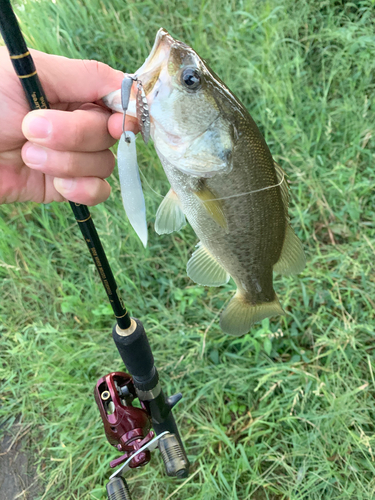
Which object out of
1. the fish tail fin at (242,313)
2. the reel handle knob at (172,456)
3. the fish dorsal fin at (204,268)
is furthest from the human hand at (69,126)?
the reel handle knob at (172,456)

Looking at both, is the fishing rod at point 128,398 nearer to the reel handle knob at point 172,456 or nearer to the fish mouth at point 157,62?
the reel handle knob at point 172,456

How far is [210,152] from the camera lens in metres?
1.23

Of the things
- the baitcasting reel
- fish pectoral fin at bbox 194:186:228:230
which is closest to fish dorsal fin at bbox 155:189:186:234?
fish pectoral fin at bbox 194:186:228:230

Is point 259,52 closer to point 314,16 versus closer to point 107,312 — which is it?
point 314,16

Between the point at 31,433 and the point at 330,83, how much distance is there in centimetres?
330

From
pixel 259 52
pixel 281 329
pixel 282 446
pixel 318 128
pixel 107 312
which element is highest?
pixel 259 52

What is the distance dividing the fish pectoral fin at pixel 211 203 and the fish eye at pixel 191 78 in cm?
33

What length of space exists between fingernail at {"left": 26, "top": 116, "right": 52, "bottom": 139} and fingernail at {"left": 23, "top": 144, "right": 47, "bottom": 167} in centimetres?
11

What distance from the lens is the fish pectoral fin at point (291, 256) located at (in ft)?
4.93

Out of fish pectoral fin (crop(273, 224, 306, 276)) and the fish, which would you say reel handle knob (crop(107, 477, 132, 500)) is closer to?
the fish

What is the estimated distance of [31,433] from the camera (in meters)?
2.28

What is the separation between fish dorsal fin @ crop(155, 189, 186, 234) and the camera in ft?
4.44

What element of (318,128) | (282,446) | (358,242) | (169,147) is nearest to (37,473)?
(282,446)

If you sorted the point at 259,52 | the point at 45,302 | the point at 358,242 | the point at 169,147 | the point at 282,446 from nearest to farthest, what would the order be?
1. the point at 169,147
2. the point at 282,446
3. the point at 358,242
4. the point at 45,302
5. the point at 259,52
